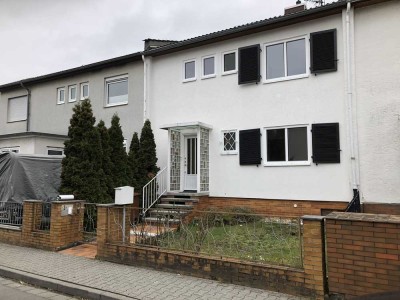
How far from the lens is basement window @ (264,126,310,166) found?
11.4 metres

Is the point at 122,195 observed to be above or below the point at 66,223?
above

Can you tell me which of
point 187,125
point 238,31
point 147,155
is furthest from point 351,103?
point 147,155

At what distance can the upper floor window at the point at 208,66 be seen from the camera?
1354 cm

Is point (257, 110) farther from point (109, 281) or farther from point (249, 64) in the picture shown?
point (109, 281)

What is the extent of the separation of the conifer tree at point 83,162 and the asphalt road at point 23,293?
3.81m

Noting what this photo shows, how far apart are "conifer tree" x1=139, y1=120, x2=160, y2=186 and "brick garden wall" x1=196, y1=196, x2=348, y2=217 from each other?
2.42m

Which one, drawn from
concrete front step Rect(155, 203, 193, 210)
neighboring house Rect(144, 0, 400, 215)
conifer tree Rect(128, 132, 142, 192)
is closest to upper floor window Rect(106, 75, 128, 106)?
neighboring house Rect(144, 0, 400, 215)

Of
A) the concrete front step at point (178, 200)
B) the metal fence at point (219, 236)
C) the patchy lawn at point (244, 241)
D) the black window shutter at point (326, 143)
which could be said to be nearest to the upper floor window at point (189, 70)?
the concrete front step at point (178, 200)

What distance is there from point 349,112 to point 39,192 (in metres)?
10.1

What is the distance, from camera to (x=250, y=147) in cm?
1218

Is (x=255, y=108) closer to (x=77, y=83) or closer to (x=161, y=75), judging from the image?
(x=161, y=75)

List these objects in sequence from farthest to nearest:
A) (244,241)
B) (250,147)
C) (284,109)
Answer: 1. (250,147)
2. (284,109)
3. (244,241)

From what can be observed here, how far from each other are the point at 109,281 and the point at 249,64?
8.87 m

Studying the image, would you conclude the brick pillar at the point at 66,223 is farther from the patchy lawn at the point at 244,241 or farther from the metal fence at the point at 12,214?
the patchy lawn at the point at 244,241
